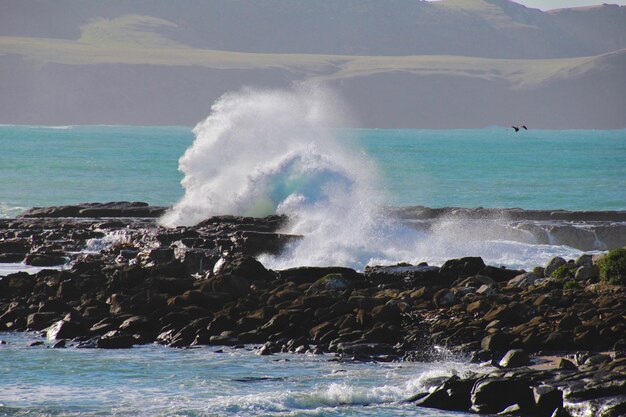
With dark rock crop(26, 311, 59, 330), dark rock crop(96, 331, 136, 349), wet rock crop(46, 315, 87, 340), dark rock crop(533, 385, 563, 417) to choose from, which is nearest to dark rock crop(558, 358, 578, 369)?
dark rock crop(533, 385, 563, 417)

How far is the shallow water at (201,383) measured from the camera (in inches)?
668

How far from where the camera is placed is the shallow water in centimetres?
1697

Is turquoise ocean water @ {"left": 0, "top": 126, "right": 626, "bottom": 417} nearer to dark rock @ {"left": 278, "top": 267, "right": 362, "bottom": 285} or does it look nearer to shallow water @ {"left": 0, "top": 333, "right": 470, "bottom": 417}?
shallow water @ {"left": 0, "top": 333, "right": 470, "bottom": 417}

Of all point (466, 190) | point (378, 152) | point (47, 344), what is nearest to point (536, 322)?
point (47, 344)

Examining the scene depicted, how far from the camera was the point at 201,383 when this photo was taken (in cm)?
1859

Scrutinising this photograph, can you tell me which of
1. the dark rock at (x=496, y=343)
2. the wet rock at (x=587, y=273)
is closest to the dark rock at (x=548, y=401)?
the dark rock at (x=496, y=343)

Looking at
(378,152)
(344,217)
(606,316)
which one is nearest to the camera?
(606,316)

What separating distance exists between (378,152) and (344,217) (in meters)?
92.2

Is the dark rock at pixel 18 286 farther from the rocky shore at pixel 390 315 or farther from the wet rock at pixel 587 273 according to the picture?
the wet rock at pixel 587 273

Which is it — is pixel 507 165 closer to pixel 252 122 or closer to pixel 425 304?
pixel 252 122

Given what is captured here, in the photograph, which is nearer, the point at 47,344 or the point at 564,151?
the point at 47,344

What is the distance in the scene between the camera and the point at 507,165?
110 metres

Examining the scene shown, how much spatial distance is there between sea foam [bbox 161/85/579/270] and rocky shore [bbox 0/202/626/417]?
4573 mm

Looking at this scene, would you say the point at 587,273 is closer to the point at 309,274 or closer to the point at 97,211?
the point at 309,274
